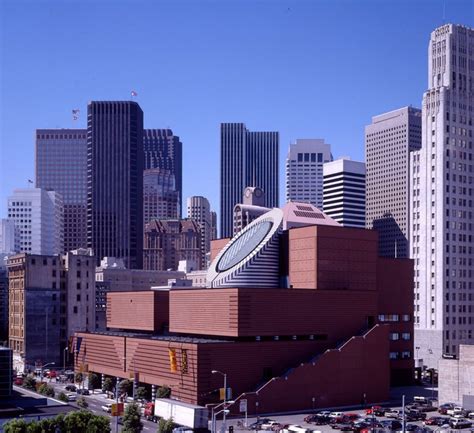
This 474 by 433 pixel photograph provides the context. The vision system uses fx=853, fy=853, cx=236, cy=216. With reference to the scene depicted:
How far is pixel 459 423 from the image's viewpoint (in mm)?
119938

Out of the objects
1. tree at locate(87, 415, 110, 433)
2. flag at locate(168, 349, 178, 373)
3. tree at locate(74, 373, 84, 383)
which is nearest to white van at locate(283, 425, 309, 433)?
flag at locate(168, 349, 178, 373)

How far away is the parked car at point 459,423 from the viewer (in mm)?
119438

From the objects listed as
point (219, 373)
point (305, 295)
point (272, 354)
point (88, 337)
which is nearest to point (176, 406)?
point (219, 373)

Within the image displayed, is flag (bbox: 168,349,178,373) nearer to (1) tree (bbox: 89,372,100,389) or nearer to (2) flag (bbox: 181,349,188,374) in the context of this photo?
(2) flag (bbox: 181,349,188,374)

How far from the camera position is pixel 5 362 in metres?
113

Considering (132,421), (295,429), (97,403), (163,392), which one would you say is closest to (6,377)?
(132,421)

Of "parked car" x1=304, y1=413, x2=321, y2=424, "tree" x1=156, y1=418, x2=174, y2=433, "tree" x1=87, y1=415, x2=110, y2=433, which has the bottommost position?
"parked car" x1=304, y1=413, x2=321, y2=424

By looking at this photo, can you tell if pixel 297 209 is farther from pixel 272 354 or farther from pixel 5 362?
pixel 5 362

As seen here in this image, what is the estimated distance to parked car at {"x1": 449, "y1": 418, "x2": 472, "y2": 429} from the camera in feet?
392

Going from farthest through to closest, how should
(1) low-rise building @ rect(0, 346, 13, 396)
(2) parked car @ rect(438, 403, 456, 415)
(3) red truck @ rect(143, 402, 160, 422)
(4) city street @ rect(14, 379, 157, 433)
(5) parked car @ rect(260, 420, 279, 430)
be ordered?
(2) parked car @ rect(438, 403, 456, 415)
(3) red truck @ rect(143, 402, 160, 422)
(4) city street @ rect(14, 379, 157, 433)
(5) parked car @ rect(260, 420, 279, 430)
(1) low-rise building @ rect(0, 346, 13, 396)

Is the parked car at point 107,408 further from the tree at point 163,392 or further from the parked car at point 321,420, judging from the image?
the parked car at point 321,420

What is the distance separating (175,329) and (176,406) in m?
47.0

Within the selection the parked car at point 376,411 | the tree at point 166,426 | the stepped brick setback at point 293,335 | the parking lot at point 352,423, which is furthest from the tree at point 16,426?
the parked car at point 376,411

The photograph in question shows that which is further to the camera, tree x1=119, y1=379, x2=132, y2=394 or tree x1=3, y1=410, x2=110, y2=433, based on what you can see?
tree x1=119, y1=379, x2=132, y2=394
